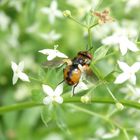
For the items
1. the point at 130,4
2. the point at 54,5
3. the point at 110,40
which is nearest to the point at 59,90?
the point at 110,40

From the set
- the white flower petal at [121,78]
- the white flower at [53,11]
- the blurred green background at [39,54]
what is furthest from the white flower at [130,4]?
the white flower petal at [121,78]

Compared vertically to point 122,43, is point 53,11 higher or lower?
higher

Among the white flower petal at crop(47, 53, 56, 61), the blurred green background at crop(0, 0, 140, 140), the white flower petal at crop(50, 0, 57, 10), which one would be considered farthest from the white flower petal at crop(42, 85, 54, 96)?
the blurred green background at crop(0, 0, 140, 140)

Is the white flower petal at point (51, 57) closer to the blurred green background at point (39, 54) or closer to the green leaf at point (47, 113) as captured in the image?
the green leaf at point (47, 113)

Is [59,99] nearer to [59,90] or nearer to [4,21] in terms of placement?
[59,90]

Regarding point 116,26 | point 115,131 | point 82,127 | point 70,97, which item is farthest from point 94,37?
point 70,97

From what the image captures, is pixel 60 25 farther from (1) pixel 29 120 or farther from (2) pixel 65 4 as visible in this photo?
(1) pixel 29 120

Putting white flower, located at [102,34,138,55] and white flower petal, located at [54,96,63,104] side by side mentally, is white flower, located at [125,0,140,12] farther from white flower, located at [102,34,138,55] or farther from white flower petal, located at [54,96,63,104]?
white flower petal, located at [54,96,63,104]
